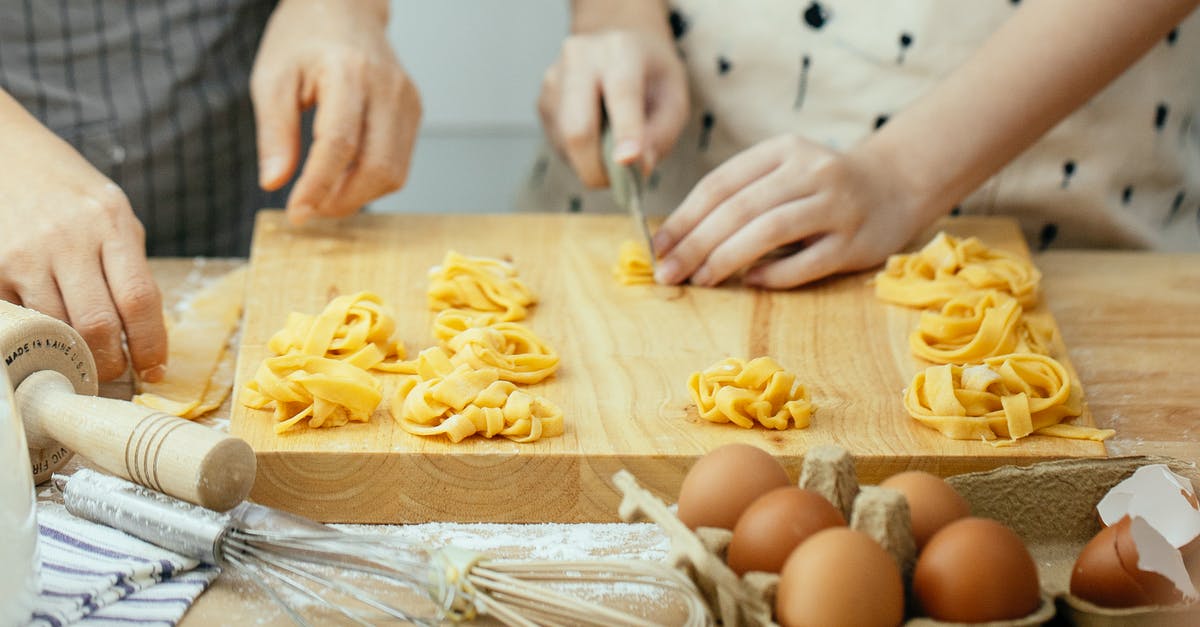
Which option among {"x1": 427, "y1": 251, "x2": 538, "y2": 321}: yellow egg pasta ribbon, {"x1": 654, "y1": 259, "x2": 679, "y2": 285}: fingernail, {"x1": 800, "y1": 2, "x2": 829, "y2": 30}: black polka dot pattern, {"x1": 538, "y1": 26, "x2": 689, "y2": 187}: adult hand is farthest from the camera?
{"x1": 800, "y1": 2, "x2": 829, "y2": 30}: black polka dot pattern

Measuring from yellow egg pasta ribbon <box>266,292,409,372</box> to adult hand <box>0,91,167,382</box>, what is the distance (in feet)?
0.43

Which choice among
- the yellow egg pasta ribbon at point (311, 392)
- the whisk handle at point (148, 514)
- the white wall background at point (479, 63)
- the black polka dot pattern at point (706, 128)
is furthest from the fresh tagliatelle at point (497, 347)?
the white wall background at point (479, 63)

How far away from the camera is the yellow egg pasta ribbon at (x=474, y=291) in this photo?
135 cm

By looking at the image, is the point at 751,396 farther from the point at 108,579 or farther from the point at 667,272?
the point at 108,579

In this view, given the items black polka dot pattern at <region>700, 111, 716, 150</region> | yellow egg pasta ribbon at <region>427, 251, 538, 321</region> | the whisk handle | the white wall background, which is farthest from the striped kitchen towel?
the white wall background

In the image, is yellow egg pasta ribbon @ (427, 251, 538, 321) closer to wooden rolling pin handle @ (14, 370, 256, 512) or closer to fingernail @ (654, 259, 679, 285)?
fingernail @ (654, 259, 679, 285)

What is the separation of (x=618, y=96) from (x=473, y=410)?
2.19 feet

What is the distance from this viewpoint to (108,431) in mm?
905

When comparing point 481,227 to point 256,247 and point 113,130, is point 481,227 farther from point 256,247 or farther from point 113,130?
point 113,130

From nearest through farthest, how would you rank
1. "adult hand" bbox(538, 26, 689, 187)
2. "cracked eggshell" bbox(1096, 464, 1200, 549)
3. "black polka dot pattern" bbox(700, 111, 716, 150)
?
"cracked eggshell" bbox(1096, 464, 1200, 549) < "adult hand" bbox(538, 26, 689, 187) < "black polka dot pattern" bbox(700, 111, 716, 150)

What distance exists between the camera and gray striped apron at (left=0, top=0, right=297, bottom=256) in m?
1.65

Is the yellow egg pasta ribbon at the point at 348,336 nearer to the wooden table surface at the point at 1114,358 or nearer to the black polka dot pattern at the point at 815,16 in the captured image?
the wooden table surface at the point at 1114,358

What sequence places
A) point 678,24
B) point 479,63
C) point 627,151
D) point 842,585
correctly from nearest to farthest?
point 842,585, point 627,151, point 678,24, point 479,63

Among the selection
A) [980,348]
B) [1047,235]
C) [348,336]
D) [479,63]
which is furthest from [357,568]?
[479,63]
